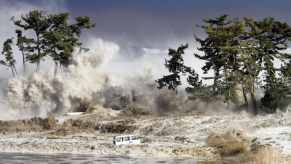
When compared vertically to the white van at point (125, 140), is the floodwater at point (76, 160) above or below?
below

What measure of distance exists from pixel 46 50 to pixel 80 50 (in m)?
5.20

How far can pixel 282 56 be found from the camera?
7488cm

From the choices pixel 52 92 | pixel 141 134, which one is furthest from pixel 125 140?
pixel 52 92

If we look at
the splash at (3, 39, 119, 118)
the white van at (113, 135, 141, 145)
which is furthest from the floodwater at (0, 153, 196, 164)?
the splash at (3, 39, 119, 118)

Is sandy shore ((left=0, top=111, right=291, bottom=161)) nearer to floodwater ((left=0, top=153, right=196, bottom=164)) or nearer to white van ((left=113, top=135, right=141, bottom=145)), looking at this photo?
white van ((left=113, top=135, right=141, bottom=145))

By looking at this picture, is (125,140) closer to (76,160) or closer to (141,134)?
(76,160)

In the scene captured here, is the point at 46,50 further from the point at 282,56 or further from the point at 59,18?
the point at 282,56

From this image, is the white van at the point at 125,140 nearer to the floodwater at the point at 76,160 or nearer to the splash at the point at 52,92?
the floodwater at the point at 76,160

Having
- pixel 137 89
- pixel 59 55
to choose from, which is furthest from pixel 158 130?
pixel 59 55

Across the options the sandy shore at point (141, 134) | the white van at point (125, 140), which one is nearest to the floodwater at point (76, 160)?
the sandy shore at point (141, 134)

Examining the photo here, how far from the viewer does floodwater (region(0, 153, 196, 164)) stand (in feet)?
140

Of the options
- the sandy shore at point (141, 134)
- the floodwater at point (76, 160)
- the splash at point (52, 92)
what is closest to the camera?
the floodwater at point (76, 160)

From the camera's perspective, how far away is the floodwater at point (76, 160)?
140 ft

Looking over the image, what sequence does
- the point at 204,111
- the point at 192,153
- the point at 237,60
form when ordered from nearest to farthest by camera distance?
the point at 192,153, the point at 237,60, the point at 204,111
